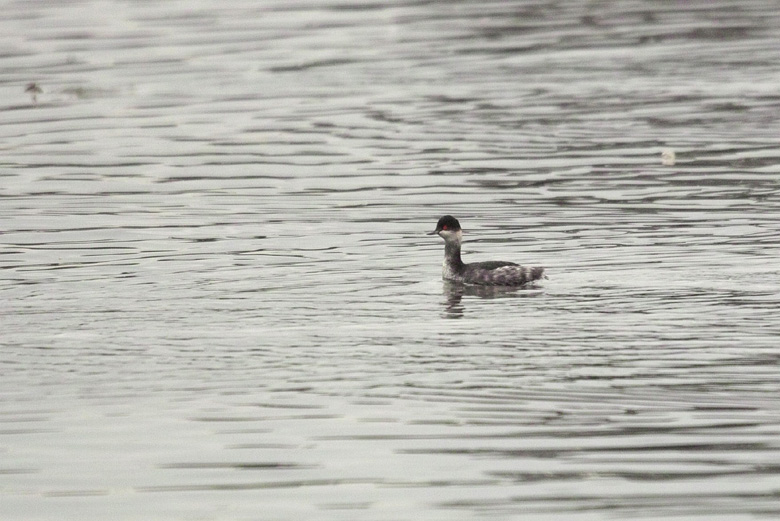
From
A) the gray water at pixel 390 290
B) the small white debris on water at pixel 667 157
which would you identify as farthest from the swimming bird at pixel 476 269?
the small white debris on water at pixel 667 157

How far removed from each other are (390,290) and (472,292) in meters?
0.92

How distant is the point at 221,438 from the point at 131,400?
1.29m

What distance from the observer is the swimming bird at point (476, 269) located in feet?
57.1

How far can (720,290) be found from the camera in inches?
649

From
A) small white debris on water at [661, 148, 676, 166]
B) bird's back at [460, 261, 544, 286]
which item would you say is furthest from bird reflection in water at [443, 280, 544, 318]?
small white debris on water at [661, 148, 676, 166]

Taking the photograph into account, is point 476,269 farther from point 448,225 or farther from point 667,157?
point 667,157

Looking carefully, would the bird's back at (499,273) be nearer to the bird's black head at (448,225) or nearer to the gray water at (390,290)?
the gray water at (390,290)

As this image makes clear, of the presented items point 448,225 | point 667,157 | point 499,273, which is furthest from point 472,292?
point 667,157

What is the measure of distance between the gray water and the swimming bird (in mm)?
338

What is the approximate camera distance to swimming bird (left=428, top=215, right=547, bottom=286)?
57.1 feet

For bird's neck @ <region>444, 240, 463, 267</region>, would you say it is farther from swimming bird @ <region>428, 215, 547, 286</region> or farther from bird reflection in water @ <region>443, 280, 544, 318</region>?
bird reflection in water @ <region>443, 280, 544, 318</region>

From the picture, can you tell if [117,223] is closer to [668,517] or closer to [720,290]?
[720,290]

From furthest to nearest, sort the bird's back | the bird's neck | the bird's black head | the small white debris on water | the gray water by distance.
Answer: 1. the small white debris on water
2. the bird's black head
3. the bird's neck
4. the bird's back
5. the gray water

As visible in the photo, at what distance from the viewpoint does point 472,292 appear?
57.7 feet
